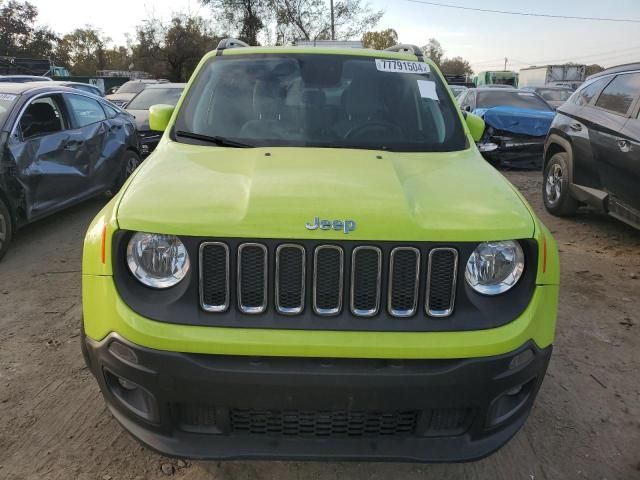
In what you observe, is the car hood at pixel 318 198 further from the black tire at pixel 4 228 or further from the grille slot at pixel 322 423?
the black tire at pixel 4 228

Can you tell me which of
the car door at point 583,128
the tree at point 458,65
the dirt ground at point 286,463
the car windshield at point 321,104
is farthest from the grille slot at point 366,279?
the tree at point 458,65

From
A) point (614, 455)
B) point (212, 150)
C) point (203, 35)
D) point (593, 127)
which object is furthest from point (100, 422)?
point (203, 35)

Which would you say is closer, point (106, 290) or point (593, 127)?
point (106, 290)

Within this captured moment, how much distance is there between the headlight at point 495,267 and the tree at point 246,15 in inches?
1576

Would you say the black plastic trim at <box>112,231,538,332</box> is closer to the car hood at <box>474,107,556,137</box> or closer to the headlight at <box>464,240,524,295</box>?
the headlight at <box>464,240,524,295</box>

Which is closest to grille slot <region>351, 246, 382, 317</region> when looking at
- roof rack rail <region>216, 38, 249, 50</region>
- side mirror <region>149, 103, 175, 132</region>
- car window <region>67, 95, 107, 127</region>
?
side mirror <region>149, 103, 175, 132</region>

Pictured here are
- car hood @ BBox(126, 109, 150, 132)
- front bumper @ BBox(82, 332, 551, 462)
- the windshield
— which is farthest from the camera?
car hood @ BBox(126, 109, 150, 132)

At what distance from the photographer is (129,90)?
59.7 feet

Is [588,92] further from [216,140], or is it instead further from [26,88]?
[26,88]

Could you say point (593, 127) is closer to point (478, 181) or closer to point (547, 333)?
point (478, 181)

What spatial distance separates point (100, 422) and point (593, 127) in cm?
573

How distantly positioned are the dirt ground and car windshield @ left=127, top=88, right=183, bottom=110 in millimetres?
7479

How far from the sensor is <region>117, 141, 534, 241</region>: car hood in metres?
2.06

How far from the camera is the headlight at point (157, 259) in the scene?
6.94 ft
